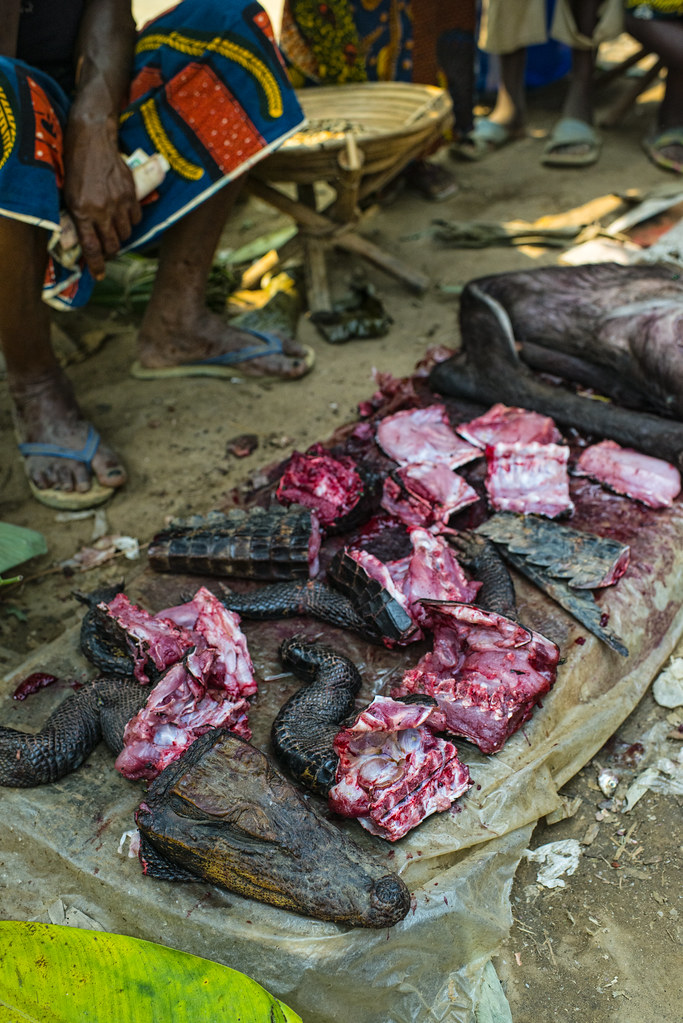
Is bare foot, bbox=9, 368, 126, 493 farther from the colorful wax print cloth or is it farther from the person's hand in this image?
the person's hand

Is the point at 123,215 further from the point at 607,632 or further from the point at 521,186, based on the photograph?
the point at 521,186

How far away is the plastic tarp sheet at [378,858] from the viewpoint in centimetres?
166

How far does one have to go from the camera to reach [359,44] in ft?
17.3

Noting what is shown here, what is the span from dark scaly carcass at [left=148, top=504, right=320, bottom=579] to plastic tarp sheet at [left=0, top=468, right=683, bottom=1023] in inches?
9.2

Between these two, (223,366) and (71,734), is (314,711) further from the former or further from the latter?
(223,366)

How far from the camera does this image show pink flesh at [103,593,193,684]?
7.04 feet

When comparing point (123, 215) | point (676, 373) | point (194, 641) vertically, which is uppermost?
point (123, 215)

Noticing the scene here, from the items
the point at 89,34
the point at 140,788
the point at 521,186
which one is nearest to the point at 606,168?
the point at 521,186

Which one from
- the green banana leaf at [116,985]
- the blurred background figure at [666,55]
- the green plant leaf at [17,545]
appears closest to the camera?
the green banana leaf at [116,985]

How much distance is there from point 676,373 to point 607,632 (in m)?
1.08

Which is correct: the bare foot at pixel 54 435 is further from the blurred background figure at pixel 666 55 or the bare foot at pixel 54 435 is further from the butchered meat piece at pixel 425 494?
the blurred background figure at pixel 666 55

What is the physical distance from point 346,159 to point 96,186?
1.45m

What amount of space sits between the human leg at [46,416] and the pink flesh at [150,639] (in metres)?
1.11

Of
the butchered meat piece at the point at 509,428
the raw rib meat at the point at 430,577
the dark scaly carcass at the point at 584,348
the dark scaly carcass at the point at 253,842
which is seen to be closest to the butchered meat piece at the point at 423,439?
the butchered meat piece at the point at 509,428
